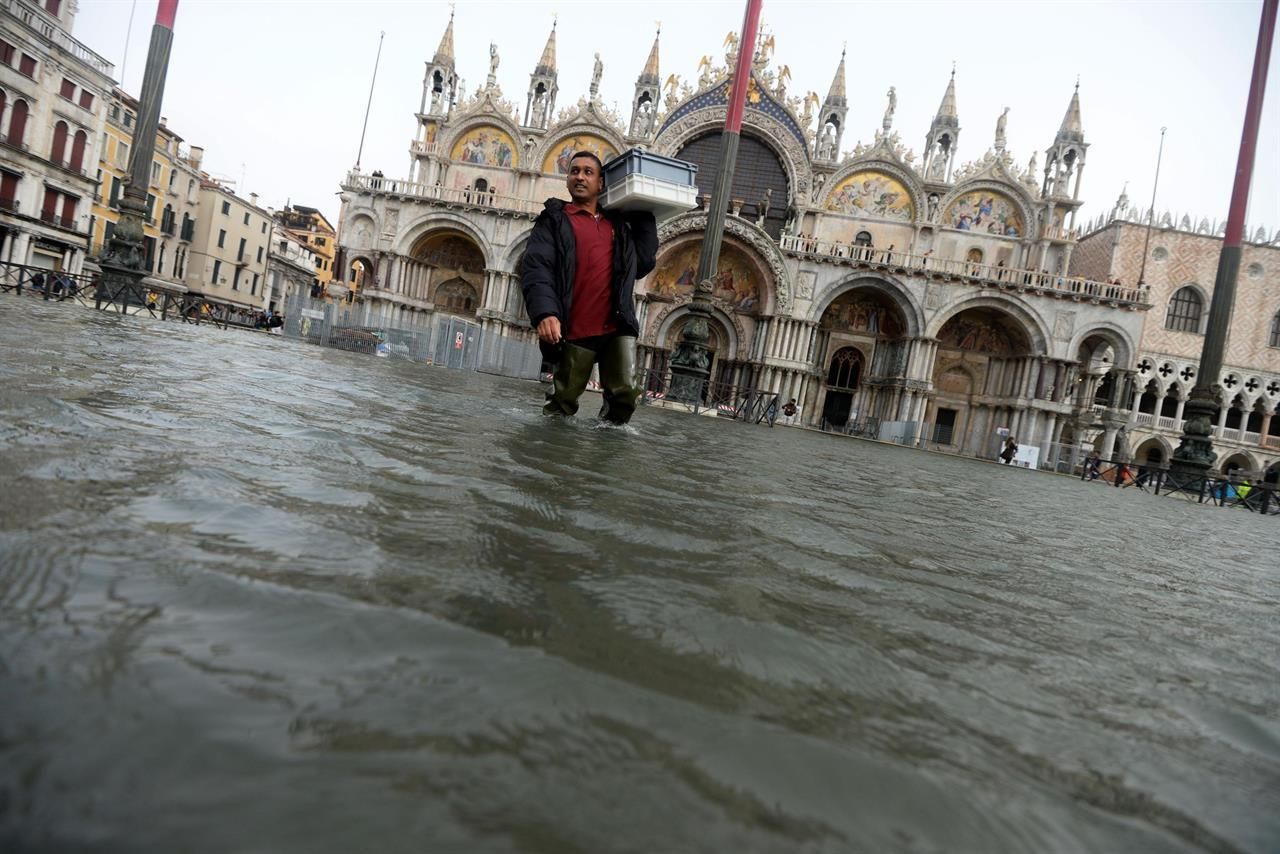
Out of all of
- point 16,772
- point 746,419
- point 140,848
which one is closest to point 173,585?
point 16,772

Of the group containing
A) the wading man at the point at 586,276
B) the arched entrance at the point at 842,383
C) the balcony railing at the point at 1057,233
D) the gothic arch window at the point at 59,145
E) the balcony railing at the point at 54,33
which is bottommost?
the wading man at the point at 586,276

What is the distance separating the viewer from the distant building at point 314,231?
60812 mm

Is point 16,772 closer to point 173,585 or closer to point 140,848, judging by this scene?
point 140,848

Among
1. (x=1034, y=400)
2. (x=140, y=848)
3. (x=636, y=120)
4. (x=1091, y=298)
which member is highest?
(x=636, y=120)

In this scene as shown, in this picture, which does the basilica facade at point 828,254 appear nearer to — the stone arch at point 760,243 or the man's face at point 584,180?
the stone arch at point 760,243

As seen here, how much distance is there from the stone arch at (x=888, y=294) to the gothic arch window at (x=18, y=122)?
27.5m

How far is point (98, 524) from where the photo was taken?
1156 millimetres

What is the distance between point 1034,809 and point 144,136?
50.8ft

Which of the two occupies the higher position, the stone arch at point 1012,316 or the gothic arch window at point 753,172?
the gothic arch window at point 753,172

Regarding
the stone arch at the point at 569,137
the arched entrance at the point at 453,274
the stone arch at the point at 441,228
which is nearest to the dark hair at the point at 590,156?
the stone arch at the point at 441,228

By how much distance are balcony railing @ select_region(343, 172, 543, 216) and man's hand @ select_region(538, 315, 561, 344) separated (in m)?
22.6

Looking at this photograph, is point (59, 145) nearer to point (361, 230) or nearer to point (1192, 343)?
point (361, 230)

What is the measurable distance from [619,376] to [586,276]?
75cm

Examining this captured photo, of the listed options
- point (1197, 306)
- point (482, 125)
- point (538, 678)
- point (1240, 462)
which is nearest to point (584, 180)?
point (538, 678)
